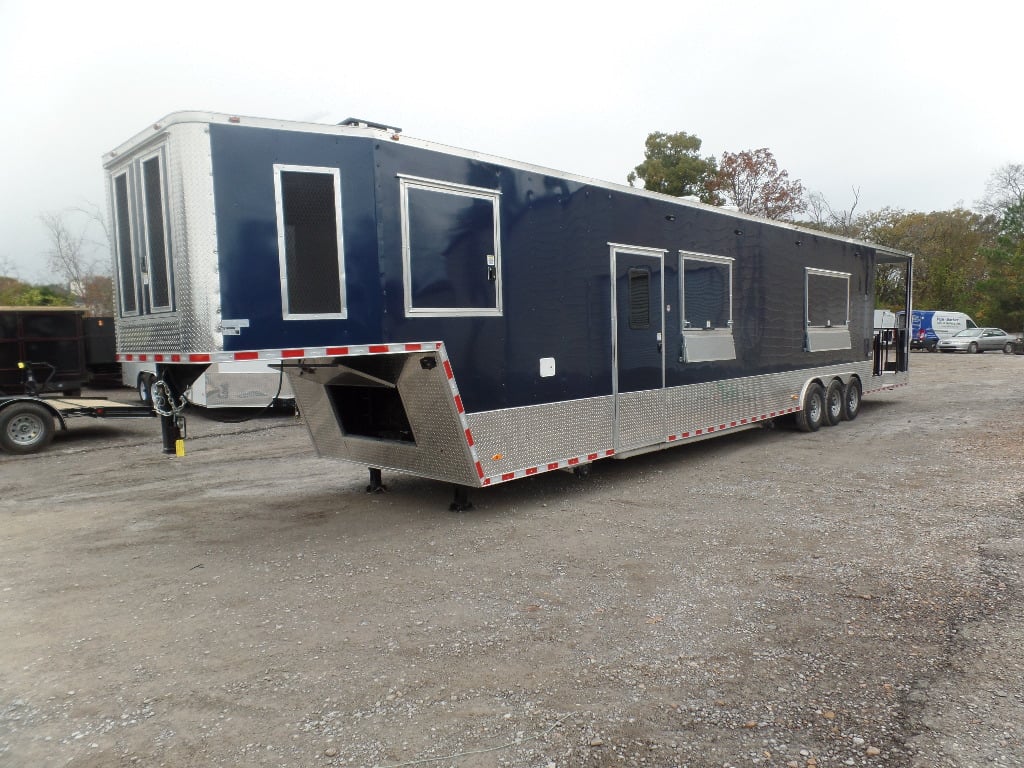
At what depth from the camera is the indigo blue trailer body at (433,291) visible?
4895 millimetres

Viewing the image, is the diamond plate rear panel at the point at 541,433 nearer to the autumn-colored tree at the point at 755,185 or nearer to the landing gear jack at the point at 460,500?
the landing gear jack at the point at 460,500

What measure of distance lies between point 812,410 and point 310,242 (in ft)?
28.5

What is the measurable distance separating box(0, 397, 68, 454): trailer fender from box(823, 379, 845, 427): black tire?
1250cm

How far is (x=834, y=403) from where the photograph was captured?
11719mm

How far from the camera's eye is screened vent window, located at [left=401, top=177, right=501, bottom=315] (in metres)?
5.58

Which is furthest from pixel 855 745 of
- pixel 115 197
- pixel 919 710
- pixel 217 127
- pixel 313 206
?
pixel 115 197

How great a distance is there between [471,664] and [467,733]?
61cm

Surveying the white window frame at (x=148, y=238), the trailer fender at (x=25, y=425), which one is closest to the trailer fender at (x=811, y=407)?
the white window frame at (x=148, y=238)

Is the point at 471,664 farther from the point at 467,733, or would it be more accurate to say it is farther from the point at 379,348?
the point at 379,348

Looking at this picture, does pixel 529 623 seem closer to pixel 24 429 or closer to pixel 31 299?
pixel 24 429

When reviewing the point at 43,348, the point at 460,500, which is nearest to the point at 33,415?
the point at 43,348

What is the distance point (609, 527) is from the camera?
19.7 ft

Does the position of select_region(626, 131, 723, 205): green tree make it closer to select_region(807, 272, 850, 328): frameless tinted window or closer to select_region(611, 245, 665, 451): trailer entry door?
select_region(807, 272, 850, 328): frameless tinted window

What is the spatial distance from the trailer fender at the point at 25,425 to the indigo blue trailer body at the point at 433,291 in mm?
6440
